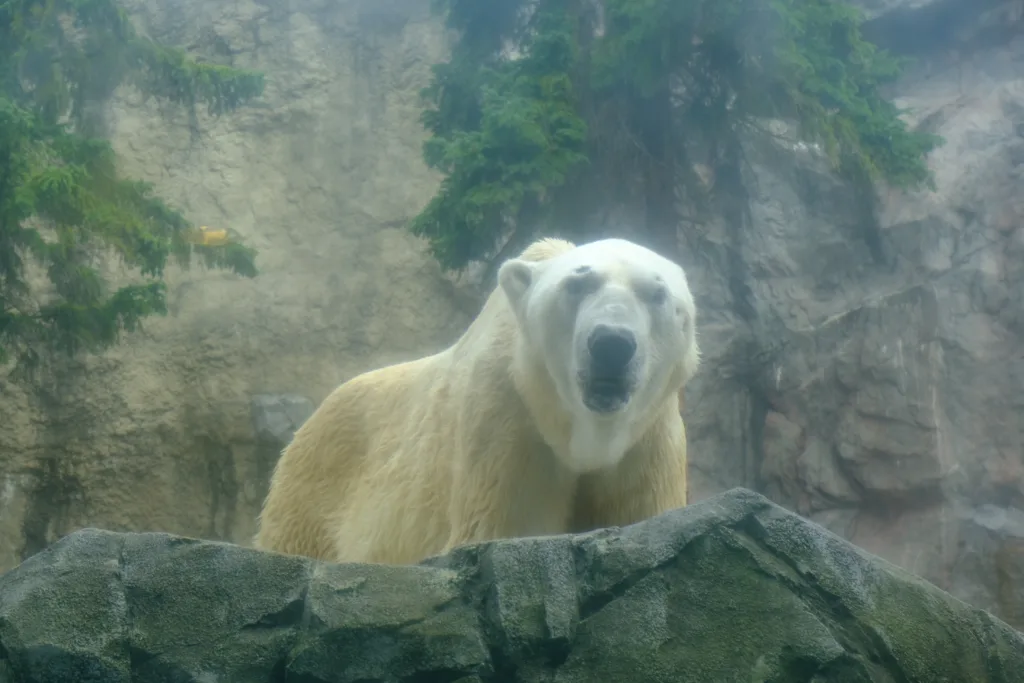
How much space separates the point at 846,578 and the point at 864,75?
518 centimetres

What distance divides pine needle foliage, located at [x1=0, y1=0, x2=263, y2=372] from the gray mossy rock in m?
3.12

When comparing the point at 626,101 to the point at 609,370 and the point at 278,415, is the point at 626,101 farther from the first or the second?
the point at 609,370

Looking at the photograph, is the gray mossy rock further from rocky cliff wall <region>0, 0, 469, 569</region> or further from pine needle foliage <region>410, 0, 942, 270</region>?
rocky cliff wall <region>0, 0, 469, 569</region>

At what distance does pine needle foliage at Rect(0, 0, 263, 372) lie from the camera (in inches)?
192

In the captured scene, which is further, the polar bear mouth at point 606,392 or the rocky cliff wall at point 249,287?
the rocky cliff wall at point 249,287

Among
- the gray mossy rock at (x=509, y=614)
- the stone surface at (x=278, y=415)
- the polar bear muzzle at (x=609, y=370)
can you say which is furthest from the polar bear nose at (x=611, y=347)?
the stone surface at (x=278, y=415)

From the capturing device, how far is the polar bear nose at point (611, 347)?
2.84 metres

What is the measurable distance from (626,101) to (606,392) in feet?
13.1

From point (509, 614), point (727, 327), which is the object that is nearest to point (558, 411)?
point (509, 614)

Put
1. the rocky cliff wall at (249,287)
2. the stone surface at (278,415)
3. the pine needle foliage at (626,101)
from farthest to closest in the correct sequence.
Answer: the stone surface at (278,415) < the rocky cliff wall at (249,287) < the pine needle foliage at (626,101)

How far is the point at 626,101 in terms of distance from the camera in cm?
657

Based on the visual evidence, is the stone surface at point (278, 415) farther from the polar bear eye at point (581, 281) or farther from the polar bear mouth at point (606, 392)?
the polar bear mouth at point (606, 392)

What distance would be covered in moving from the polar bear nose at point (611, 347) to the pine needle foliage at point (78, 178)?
2.89 meters

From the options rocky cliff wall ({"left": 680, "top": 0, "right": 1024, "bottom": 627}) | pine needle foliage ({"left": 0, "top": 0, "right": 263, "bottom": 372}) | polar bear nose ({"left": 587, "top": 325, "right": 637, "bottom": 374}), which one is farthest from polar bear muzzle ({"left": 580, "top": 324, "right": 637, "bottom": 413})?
rocky cliff wall ({"left": 680, "top": 0, "right": 1024, "bottom": 627})
